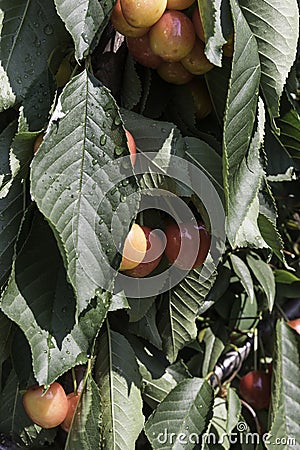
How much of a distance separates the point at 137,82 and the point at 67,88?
5.7 inches

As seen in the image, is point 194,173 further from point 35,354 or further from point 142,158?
point 35,354

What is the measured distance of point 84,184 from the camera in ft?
1.85

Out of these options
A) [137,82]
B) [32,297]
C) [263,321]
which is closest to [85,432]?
[32,297]

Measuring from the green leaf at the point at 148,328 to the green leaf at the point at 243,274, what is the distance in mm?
206

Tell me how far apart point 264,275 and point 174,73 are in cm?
45

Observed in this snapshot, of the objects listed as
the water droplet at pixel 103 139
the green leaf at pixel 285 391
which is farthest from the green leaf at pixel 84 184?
the green leaf at pixel 285 391

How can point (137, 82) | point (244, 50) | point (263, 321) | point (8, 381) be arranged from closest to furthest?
1. point (244, 50)
2. point (137, 82)
3. point (8, 381)
4. point (263, 321)

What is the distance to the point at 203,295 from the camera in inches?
31.1

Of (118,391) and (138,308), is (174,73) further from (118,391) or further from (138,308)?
(118,391)

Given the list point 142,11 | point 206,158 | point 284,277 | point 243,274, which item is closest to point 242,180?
point 206,158

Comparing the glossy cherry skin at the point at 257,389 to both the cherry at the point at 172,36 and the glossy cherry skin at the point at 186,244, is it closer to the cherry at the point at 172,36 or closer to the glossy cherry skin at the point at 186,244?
the glossy cherry skin at the point at 186,244

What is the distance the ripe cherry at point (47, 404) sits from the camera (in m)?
0.75

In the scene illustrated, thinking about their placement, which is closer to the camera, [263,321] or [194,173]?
[194,173]

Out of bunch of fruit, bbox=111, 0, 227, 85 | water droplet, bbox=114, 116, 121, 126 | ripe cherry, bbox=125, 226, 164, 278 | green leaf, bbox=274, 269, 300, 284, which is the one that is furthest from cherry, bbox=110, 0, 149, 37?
green leaf, bbox=274, 269, 300, 284
